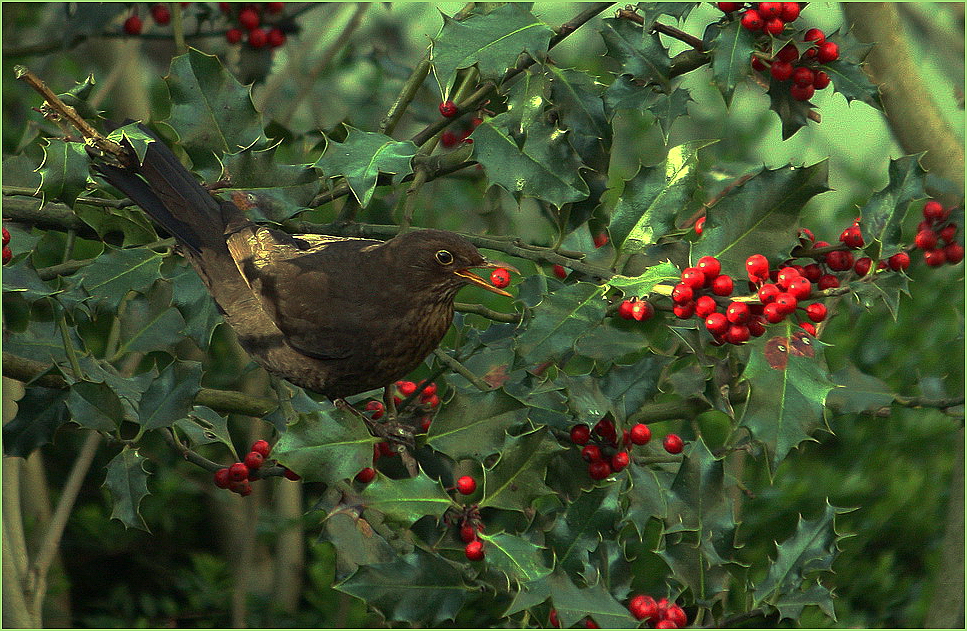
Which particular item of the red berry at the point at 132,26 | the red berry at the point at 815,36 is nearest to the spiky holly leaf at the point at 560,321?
the red berry at the point at 815,36

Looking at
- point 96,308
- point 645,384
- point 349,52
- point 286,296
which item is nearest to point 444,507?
point 645,384

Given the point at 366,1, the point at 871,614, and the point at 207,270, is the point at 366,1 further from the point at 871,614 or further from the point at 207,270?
the point at 871,614

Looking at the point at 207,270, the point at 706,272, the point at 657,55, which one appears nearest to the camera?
the point at 706,272

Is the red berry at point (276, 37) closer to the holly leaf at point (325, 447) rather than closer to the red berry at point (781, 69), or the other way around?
the red berry at point (781, 69)

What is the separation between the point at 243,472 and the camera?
1900 mm

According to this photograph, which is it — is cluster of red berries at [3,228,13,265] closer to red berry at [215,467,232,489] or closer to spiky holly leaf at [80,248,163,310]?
spiky holly leaf at [80,248,163,310]

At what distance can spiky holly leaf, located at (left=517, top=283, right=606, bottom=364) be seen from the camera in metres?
1.61

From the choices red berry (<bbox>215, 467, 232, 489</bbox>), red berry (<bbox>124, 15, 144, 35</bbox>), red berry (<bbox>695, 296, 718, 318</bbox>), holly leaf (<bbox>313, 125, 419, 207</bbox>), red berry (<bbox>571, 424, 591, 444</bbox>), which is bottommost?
red berry (<bbox>215, 467, 232, 489</bbox>)

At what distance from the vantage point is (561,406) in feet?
5.86

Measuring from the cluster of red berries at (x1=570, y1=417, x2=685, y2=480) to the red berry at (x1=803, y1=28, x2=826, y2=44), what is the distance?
792 millimetres

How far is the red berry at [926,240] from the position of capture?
6.83 ft

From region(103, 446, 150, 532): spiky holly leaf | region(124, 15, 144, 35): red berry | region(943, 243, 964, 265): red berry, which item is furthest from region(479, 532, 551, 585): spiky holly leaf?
region(124, 15, 144, 35): red berry

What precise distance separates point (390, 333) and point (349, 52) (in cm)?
213

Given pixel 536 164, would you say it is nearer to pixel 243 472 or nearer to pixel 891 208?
pixel 891 208
